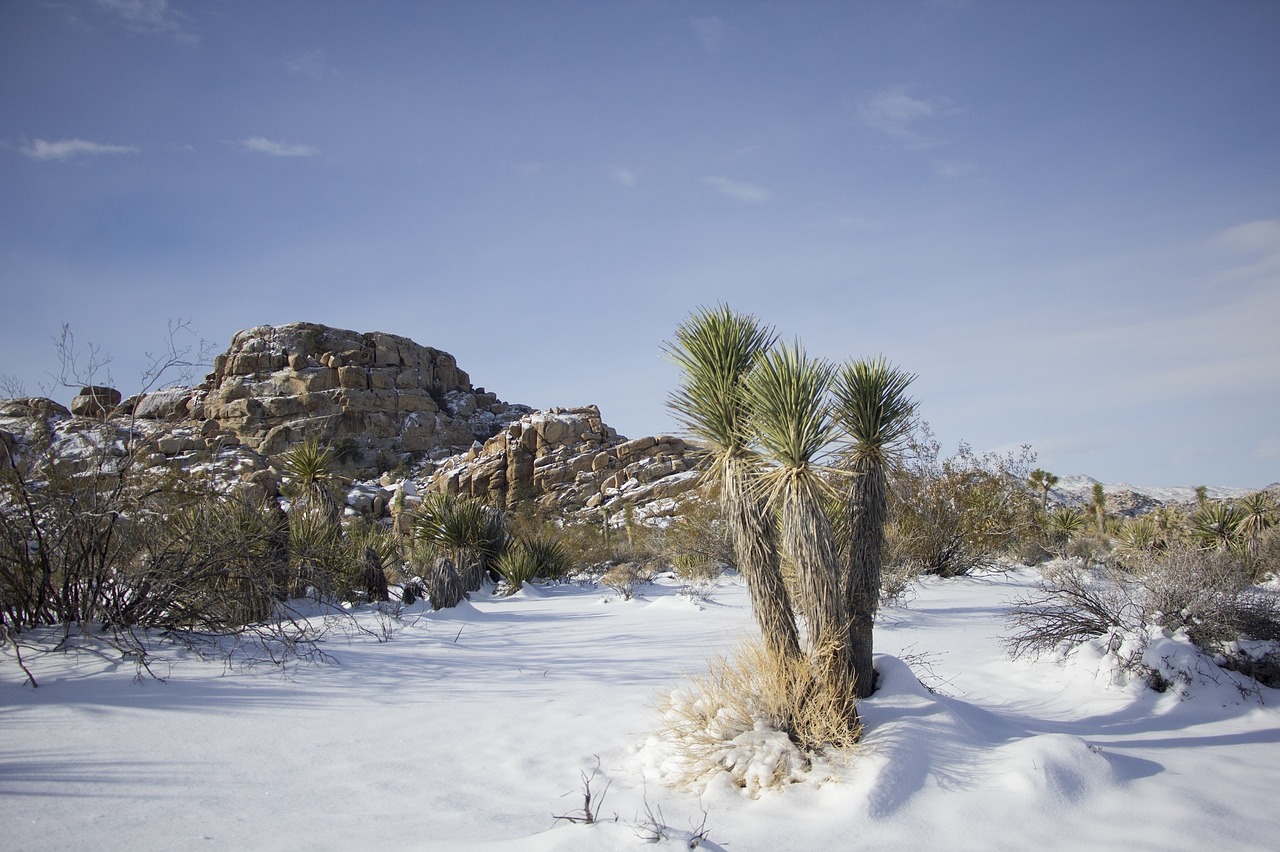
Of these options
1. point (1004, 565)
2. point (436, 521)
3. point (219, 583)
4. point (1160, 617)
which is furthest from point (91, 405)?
point (1004, 565)

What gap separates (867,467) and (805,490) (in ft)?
3.08

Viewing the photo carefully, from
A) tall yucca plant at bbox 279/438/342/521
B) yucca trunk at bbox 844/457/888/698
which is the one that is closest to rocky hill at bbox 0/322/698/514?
tall yucca plant at bbox 279/438/342/521

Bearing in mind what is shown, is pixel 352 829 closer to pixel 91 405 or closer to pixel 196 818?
pixel 196 818

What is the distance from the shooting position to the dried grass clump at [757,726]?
169 inches

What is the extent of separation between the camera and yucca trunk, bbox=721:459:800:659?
5.12 metres

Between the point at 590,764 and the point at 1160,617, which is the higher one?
the point at 1160,617

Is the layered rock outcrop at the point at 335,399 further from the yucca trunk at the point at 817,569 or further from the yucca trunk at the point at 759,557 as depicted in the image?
the yucca trunk at the point at 817,569

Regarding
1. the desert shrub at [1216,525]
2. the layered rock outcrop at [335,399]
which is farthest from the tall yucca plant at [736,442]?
the layered rock outcrop at [335,399]

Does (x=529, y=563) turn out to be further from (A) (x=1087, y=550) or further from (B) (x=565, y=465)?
(B) (x=565, y=465)

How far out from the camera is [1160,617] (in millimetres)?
7395

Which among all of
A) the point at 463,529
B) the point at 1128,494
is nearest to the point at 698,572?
the point at 463,529

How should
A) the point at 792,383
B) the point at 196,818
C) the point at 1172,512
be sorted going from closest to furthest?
the point at 196,818, the point at 792,383, the point at 1172,512

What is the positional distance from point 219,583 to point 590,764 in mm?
4573

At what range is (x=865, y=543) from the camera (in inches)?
220
